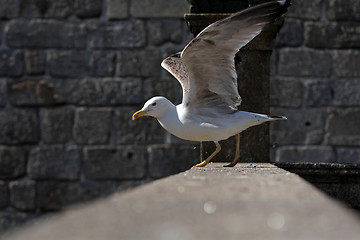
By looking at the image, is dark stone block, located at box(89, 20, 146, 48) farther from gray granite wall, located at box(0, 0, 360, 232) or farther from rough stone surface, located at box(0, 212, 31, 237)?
rough stone surface, located at box(0, 212, 31, 237)

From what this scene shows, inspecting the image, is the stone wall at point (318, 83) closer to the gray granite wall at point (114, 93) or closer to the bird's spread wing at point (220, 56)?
the gray granite wall at point (114, 93)

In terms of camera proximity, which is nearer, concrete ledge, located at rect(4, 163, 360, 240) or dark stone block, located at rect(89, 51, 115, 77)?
concrete ledge, located at rect(4, 163, 360, 240)

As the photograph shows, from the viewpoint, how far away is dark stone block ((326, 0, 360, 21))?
4.83 meters

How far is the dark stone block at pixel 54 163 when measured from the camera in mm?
4875

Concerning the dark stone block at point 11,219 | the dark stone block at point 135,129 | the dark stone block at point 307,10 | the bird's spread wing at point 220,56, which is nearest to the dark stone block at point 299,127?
the dark stone block at point 307,10

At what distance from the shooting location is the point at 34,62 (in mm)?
5000

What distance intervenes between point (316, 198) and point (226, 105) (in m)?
1.71

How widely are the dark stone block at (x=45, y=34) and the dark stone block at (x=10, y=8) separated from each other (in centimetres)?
8

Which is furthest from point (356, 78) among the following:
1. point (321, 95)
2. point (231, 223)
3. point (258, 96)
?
point (231, 223)

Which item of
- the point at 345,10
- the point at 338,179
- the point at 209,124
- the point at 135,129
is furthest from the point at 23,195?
the point at 345,10

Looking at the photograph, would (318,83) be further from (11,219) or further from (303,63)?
(11,219)

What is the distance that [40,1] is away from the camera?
5012mm

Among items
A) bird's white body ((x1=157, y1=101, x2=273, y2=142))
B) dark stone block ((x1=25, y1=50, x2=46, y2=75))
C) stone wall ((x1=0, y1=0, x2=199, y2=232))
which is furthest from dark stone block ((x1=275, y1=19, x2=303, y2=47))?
dark stone block ((x1=25, y1=50, x2=46, y2=75))

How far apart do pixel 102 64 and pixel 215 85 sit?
2130 mm
